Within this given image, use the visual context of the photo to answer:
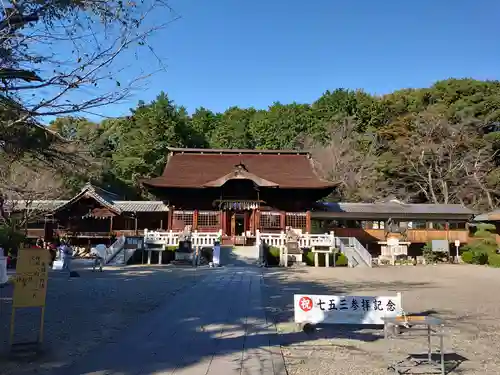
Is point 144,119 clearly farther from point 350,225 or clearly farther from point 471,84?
point 471,84

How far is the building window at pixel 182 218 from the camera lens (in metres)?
28.8

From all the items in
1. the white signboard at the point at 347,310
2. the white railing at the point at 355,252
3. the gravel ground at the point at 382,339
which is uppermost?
the white railing at the point at 355,252

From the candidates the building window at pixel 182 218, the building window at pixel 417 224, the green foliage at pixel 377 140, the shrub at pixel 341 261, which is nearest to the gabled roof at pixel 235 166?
the building window at pixel 182 218

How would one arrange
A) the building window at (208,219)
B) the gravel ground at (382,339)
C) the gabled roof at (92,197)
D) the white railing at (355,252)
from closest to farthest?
the gravel ground at (382,339) < the white railing at (355,252) < the building window at (208,219) < the gabled roof at (92,197)

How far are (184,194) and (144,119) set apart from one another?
17914 mm

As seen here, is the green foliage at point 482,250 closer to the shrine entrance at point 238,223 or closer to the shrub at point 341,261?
the shrub at point 341,261

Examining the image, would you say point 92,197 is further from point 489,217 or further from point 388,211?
point 489,217

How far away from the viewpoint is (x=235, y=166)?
30281mm

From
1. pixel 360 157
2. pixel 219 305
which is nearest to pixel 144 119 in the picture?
pixel 360 157

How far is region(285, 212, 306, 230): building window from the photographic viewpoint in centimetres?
2891

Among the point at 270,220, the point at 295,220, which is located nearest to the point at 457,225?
the point at 295,220

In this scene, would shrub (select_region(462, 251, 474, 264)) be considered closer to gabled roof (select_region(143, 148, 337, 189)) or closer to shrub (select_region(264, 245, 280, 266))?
gabled roof (select_region(143, 148, 337, 189))

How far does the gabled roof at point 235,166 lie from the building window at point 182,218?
1766 mm

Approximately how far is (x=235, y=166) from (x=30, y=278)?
24.6 metres
